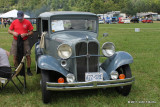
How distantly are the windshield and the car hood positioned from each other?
16cm

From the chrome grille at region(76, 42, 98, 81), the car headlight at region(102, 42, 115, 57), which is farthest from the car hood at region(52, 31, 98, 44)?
the car headlight at region(102, 42, 115, 57)

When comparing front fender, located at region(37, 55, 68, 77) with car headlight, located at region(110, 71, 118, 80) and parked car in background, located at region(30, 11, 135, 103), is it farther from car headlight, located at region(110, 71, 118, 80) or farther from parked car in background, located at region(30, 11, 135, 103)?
car headlight, located at region(110, 71, 118, 80)

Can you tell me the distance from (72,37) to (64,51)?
50cm

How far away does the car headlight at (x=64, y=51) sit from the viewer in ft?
15.4

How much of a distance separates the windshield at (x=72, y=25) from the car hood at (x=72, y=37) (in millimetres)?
157

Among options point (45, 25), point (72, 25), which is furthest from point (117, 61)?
point (45, 25)

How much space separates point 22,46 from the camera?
21.1 ft

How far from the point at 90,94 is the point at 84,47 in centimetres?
120

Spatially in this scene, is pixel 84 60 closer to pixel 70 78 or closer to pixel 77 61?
pixel 77 61

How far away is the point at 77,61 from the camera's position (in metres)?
4.77

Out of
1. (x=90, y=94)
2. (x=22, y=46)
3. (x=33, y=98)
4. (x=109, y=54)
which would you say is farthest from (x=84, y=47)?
Answer: (x=22, y=46)

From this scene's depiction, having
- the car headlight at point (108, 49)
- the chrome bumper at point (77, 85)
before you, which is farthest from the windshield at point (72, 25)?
the chrome bumper at point (77, 85)

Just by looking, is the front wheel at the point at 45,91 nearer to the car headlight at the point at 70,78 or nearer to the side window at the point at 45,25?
the car headlight at the point at 70,78

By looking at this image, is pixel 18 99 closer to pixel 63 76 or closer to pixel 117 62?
pixel 63 76
